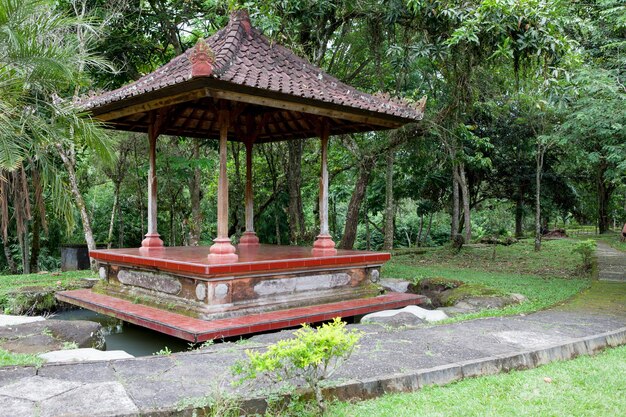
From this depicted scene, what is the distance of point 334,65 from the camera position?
13.7m

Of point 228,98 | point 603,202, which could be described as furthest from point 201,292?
point 603,202

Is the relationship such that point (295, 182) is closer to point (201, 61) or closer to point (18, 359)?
point (201, 61)

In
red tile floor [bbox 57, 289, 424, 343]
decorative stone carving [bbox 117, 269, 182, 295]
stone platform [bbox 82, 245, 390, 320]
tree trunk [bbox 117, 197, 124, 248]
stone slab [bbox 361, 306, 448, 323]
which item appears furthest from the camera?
tree trunk [bbox 117, 197, 124, 248]

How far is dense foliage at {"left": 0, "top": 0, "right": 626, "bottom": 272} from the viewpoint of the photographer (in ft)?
21.1

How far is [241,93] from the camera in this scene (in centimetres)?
640

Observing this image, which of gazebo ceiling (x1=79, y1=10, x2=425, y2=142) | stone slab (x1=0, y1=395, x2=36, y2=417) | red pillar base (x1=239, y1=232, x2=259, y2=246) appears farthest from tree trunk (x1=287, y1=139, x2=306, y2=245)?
stone slab (x1=0, y1=395, x2=36, y2=417)

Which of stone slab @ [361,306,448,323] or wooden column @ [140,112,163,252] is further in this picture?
wooden column @ [140,112,163,252]

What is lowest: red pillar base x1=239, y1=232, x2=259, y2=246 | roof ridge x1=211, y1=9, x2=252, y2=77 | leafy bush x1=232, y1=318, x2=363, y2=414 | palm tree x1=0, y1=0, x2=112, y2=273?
leafy bush x1=232, y1=318, x2=363, y2=414

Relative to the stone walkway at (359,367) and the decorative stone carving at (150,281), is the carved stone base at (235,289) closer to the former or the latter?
the decorative stone carving at (150,281)

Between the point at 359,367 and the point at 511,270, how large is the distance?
28.5 ft

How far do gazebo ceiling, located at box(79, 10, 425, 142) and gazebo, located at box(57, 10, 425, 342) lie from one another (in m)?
0.02

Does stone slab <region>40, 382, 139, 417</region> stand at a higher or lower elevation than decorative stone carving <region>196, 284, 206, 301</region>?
lower

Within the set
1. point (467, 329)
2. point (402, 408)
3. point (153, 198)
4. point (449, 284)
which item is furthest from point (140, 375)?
point (449, 284)

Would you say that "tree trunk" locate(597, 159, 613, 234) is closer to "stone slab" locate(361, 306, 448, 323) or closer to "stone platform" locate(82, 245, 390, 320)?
"stone platform" locate(82, 245, 390, 320)
